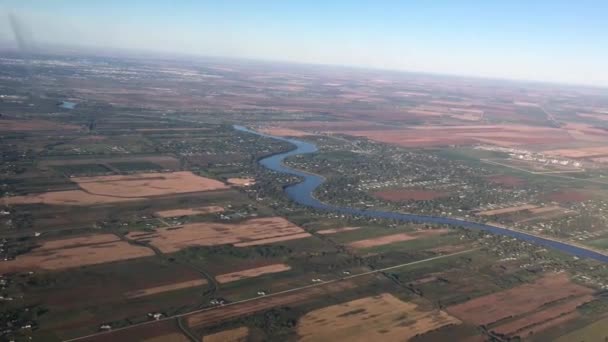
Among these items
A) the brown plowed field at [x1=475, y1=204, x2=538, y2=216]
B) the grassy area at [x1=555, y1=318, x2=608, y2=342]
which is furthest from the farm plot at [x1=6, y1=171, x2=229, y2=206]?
the grassy area at [x1=555, y1=318, x2=608, y2=342]

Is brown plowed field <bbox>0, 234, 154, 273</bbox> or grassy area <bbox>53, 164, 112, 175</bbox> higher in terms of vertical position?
grassy area <bbox>53, 164, 112, 175</bbox>

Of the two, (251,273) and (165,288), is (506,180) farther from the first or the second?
(165,288)

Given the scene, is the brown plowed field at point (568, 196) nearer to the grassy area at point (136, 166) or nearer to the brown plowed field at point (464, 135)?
the brown plowed field at point (464, 135)

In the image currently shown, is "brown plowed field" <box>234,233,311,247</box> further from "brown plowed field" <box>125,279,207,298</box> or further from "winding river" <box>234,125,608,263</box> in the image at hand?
"winding river" <box>234,125,608,263</box>

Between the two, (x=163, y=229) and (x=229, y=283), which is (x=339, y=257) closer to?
(x=229, y=283)

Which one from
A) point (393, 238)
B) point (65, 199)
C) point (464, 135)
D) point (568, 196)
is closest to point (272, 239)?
point (393, 238)

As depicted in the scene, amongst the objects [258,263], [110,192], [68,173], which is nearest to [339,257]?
[258,263]
